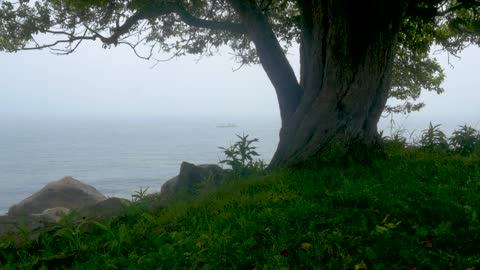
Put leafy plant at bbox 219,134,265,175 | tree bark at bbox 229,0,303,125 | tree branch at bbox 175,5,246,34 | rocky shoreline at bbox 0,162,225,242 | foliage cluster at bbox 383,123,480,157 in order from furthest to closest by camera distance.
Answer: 1. tree branch at bbox 175,5,246,34
2. foliage cluster at bbox 383,123,480,157
3. tree bark at bbox 229,0,303,125
4. leafy plant at bbox 219,134,265,175
5. rocky shoreline at bbox 0,162,225,242

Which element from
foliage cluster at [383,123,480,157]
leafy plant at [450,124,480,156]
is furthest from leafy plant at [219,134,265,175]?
leafy plant at [450,124,480,156]

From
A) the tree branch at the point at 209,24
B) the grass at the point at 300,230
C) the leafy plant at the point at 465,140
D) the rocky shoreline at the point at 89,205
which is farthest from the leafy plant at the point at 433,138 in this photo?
the tree branch at the point at 209,24

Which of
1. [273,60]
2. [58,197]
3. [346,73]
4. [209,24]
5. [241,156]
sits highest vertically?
[209,24]

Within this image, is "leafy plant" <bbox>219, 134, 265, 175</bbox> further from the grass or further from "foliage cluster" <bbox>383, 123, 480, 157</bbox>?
"foliage cluster" <bbox>383, 123, 480, 157</bbox>

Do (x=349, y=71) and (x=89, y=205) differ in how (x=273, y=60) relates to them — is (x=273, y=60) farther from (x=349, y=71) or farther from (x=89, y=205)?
(x=89, y=205)

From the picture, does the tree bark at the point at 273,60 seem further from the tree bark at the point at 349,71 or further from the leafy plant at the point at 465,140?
the leafy plant at the point at 465,140

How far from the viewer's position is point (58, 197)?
19422 millimetres

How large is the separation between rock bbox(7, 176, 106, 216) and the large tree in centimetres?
932

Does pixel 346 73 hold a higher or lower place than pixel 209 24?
lower

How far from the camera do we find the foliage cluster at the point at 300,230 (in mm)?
3976

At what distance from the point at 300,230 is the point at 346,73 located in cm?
377

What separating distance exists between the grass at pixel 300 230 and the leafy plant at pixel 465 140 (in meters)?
3.04

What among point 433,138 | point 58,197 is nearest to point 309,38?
point 433,138

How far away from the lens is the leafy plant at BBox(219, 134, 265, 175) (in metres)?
8.27
